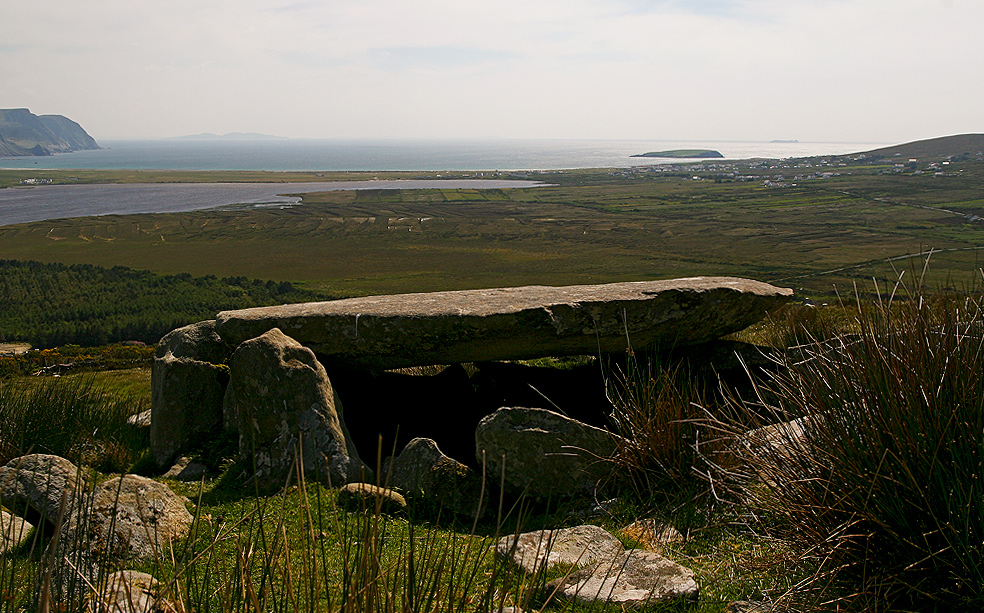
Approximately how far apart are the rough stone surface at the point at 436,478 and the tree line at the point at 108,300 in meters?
34.4

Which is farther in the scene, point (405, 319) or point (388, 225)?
point (388, 225)

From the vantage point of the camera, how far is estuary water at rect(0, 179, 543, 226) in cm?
11788

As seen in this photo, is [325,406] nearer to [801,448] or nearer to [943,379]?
[801,448]

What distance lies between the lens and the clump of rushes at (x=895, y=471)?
10.8 feet

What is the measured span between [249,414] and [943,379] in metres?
6.67

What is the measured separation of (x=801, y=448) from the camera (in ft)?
13.8

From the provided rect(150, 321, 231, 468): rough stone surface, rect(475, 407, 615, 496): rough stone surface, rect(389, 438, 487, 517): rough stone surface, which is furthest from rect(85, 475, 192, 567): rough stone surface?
rect(475, 407, 615, 496): rough stone surface

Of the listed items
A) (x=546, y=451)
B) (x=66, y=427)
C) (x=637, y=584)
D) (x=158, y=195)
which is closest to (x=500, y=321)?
(x=546, y=451)

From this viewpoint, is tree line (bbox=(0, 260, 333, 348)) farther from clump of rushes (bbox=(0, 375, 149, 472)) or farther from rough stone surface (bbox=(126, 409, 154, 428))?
clump of rushes (bbox=(0, 375, 149, 472))

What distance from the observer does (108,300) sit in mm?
52844

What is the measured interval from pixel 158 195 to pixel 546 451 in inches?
6352

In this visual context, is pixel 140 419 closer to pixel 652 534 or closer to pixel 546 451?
pixel 546 451

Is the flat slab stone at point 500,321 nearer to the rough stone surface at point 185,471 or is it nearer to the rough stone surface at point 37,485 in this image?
the rough stone surface at point 185,471

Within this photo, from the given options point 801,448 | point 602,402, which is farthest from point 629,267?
point 801,448
